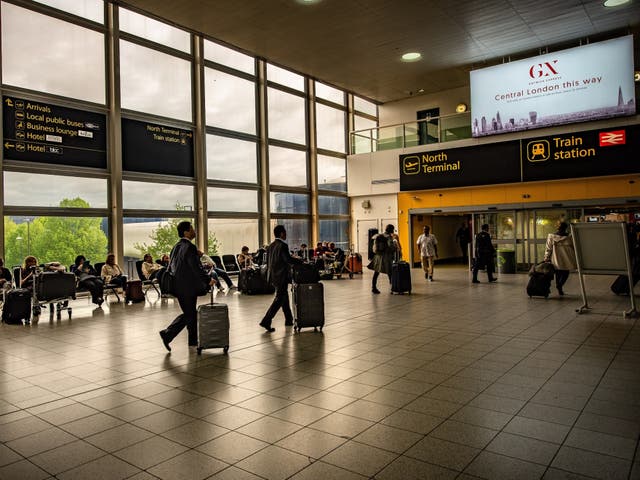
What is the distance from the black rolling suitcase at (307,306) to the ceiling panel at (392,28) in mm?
7948

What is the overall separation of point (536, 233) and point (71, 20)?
1421cm

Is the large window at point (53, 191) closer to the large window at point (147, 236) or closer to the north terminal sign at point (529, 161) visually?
the large window at point (147, 236)

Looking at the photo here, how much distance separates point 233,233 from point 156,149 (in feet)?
12.1

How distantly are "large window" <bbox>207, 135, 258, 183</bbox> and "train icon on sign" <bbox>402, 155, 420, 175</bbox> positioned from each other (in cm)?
556

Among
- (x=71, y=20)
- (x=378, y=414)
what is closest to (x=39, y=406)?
(x=378, y=414)

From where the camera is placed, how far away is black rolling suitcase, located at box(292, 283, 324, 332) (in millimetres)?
6812

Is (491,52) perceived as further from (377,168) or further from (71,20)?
(71,20)

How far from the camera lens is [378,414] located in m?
3.62

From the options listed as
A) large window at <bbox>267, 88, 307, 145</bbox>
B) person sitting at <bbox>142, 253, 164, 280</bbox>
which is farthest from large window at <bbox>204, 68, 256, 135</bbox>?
person sitting at <bbox>142, 253, 164, 280</bbox>

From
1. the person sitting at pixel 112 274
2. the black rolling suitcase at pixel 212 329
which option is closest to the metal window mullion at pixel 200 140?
the person sitting at pixel 112 274

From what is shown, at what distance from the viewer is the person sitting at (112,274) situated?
10.7 metres

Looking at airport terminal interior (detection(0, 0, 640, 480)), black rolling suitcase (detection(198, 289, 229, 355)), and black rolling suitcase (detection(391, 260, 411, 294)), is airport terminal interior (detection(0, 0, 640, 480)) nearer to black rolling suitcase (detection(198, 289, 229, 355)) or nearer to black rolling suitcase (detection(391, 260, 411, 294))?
black rolling suitcase (detection(198, 289, 229, 355))

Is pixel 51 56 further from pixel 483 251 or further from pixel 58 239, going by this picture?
pixel 483 251

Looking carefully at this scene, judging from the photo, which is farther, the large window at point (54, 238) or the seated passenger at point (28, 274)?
the large window at point (54, 238)
